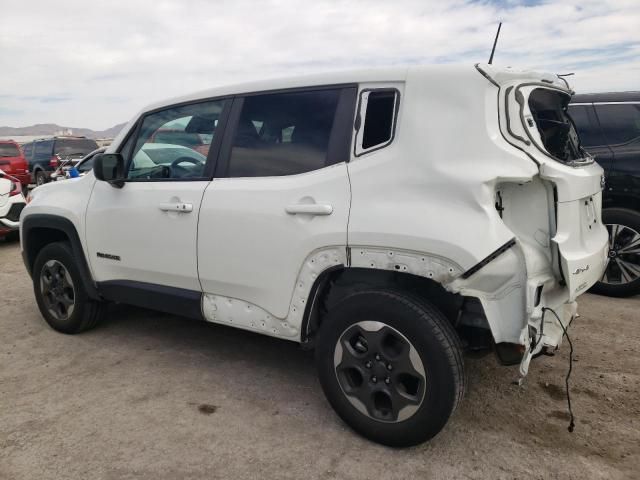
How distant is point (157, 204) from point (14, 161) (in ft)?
45.6

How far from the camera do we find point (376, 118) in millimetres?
2533

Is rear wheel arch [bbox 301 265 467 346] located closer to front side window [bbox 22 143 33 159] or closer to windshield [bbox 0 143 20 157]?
windshield [bbox 0 143 20 157]

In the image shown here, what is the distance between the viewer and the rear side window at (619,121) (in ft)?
15.4

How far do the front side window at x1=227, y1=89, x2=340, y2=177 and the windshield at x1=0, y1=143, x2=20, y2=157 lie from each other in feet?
47.7

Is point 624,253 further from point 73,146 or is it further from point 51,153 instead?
point 73,146

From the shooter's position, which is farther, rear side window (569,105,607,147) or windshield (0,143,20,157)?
windshield (0,143,20,157)

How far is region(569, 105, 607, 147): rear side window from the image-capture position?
15.8ft

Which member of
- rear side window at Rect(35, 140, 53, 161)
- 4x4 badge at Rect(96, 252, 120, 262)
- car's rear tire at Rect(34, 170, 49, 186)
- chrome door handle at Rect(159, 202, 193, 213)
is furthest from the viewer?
rear side window at Rect(35, 140, 53, 161)

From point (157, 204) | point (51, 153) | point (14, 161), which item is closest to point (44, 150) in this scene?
point (51, 153)

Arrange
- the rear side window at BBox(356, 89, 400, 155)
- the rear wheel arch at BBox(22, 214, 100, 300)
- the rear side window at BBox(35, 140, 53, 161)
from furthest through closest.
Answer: the rear side window at BBox(35, 140, 53, 161)
the rear wheel arch at BBox(22, 214, 100, 300)
the rear side window at BBox(356, 89, 400, 155)

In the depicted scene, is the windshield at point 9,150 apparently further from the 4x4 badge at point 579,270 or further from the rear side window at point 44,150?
the 4x4 badge at point 579,270

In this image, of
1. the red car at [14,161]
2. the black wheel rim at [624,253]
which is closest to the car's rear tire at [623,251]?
the black wheel rim at [624,253]

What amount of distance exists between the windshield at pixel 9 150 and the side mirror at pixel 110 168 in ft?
44.5

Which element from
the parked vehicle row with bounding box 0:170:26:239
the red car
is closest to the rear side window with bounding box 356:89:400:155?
the parked vehicle row with bounding box 0:170:26:239
